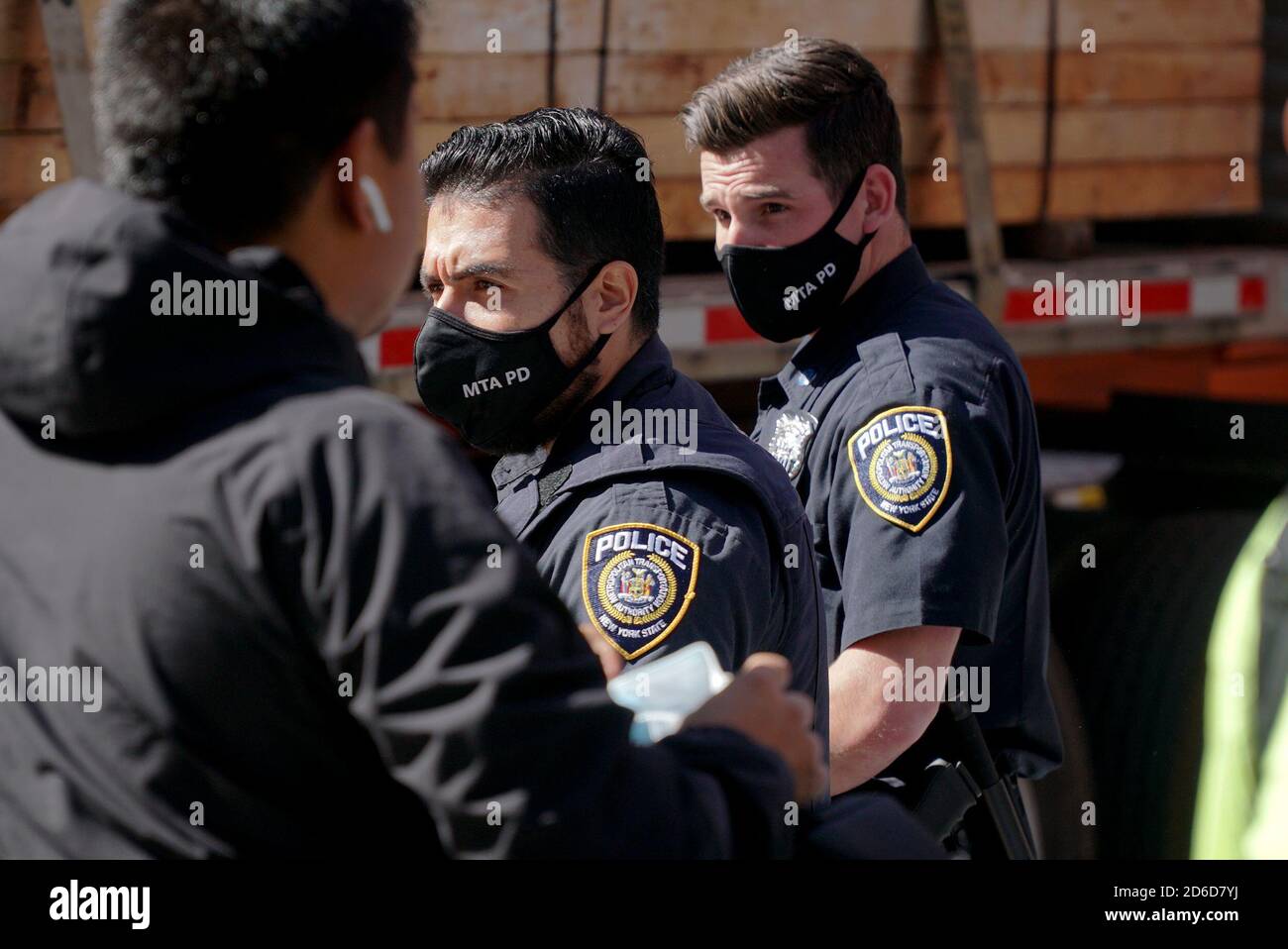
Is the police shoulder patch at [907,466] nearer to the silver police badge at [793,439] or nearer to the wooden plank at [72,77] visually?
the silver police badge at [793,439]

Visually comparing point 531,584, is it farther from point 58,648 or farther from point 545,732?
point 58,648

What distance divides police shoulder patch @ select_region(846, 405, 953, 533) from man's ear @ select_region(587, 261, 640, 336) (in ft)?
1.52

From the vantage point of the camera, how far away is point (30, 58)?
2924mm

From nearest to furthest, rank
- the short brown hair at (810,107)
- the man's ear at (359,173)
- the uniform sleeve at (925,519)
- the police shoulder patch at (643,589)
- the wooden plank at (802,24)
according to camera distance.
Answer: the man's ear at (359,173), the police shoulder patch at (643,589), the uniform sleeve at (925,519), the short brown hair at (810,107), the wooden plank at (802,24)

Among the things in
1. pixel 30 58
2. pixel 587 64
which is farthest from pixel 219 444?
pixel 587 64

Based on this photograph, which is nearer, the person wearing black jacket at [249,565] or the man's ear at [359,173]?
the person wearing black jacket at [249,565]

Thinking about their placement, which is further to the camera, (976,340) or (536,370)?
(976,340)

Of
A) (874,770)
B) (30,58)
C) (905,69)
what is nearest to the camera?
(874,770)

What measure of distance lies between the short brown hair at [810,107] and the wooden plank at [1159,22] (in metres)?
1.59

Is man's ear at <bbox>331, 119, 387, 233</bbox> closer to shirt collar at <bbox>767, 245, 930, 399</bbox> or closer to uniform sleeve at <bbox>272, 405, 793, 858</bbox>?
uniform sleeve at <bbox>272, 405, 793, 858</bbox>

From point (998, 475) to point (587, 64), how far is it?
158 cm

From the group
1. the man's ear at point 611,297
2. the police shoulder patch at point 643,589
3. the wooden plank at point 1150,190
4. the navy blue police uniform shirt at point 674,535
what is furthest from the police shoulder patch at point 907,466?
the wooden plank at point 1150,190

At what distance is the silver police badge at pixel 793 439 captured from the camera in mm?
2551

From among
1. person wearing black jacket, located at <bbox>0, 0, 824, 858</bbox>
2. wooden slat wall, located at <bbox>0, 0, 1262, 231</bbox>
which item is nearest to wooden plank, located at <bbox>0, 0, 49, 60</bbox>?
wooden slat wall, located at <bbox>0, 0, 1262, 231</bbox>
